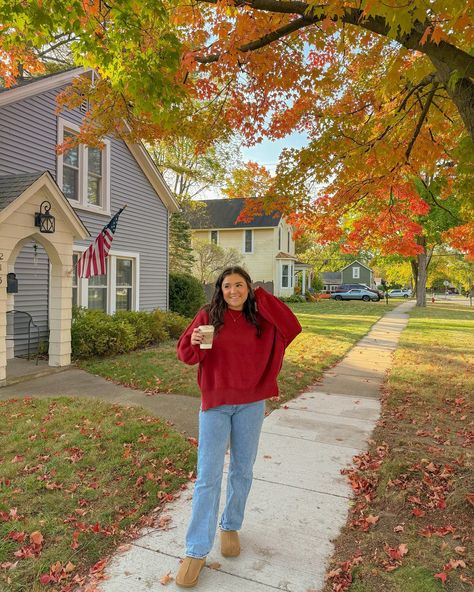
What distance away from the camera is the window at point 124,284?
12898mm

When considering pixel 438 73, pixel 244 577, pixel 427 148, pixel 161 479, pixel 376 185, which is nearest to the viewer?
pixel 244 577

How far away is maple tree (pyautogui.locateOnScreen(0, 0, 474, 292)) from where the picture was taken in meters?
4.31

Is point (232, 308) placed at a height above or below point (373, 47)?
below

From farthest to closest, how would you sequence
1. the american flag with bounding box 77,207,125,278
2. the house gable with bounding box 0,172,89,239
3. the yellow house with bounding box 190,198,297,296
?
the yellow house with bounding box 190,198,297,296
the american flag with bounding box 77,207,125,278
the house gable with bounding box 0,172,89,239

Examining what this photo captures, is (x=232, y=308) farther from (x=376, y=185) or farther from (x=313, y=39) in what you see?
(x=376, y=185)

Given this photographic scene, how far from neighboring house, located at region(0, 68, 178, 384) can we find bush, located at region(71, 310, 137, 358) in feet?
1.75

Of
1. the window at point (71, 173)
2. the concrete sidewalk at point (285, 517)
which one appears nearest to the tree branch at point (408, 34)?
the concrete sidewalk at point (285, 517)

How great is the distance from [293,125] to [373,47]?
2.00 m

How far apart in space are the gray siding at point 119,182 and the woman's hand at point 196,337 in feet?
27.3

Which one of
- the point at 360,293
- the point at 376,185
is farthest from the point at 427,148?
the point at 360,293

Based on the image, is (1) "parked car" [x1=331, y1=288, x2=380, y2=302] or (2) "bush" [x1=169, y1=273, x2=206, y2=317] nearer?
(2) "bush" [x1=169, y1=273, x2=206, y2=317]

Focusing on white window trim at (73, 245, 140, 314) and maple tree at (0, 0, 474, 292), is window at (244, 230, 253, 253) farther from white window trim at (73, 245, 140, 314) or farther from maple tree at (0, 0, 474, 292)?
maple tree at (0, 0, 474, 292)

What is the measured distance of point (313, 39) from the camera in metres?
6.12

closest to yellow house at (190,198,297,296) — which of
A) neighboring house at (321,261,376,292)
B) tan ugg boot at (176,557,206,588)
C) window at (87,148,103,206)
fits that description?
window at (87,148,103,206)
